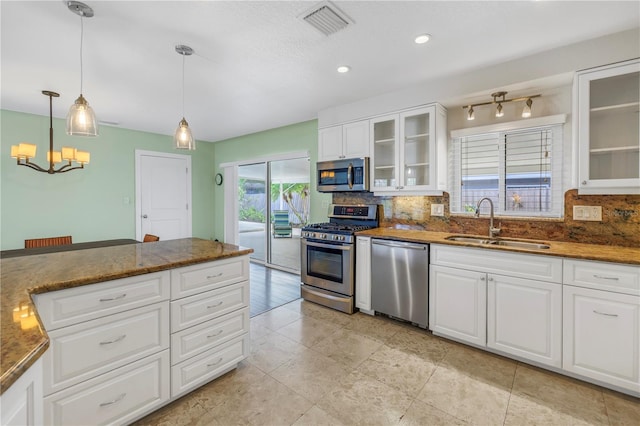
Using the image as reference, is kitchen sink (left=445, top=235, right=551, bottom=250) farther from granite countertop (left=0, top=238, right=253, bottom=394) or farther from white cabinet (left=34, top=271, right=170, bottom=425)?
white cabinet (left=34, top=271, right=170, bottom=425)

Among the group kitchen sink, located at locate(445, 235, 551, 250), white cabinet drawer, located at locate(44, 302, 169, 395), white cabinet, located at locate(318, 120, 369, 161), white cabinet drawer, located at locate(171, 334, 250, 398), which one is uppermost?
white cabinet, located at locate(318, 120, 369, 161)

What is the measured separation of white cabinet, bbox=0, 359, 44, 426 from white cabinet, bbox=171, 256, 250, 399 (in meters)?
0.94

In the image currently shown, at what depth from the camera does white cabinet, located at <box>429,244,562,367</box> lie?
2162 mm

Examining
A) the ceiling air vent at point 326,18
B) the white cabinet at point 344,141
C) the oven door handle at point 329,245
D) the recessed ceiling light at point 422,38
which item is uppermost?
the recessed ceiling light at point 422,38

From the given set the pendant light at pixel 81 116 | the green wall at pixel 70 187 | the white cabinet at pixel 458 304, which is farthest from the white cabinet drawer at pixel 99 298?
the green wall at pixel 70 187

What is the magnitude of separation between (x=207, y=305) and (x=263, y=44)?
1.99m

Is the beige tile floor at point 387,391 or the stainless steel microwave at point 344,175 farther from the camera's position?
the stainless steel microwave at point 344,175

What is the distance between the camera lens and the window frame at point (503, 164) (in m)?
2.65

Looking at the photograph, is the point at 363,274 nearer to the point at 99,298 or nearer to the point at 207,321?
the point at 207,321

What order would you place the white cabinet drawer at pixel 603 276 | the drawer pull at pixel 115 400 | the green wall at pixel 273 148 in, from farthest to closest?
1. the green wall at pixel 273 148
2. the white cabinet drawer at pixel 603 276
3. the drawer pull at pixel 115 400

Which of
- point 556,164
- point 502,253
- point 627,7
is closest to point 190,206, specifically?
point 502,253

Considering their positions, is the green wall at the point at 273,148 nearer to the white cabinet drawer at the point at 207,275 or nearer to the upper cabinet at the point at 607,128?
the white cabinet drawer at the point at 207,275

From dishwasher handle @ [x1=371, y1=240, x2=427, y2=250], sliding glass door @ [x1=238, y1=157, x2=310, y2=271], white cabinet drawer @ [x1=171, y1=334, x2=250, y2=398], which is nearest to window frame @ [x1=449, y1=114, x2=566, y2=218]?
dishwasher handle @ [x1=371, y1=240, x2=427, y2=250]

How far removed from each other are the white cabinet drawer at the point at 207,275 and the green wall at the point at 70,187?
384cm
